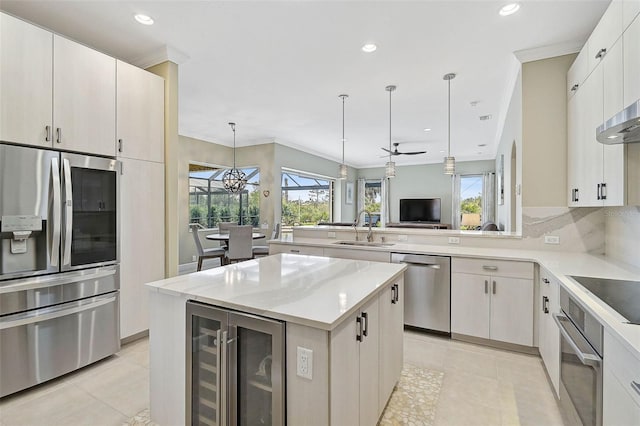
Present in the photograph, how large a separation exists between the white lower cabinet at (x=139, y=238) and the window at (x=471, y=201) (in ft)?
27.1

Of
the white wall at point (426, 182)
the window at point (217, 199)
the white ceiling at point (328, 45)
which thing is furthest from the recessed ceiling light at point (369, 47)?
the white wall at point (426, 182)

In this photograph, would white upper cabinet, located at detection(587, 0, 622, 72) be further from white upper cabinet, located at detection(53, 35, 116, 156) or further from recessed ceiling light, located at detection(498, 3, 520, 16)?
white upper cabinet, located at detection(53, 35, 116, 156)

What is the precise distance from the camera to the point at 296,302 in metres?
1.37

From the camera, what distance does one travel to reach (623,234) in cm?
238

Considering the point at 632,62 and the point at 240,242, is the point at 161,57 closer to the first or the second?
the point at 240,242

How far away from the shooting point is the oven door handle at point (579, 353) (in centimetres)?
128

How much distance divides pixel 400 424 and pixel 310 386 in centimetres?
101

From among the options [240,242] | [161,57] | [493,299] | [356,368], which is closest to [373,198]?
[240,242]

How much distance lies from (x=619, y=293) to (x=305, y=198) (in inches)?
293

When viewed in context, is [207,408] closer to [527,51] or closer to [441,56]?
[441,56]

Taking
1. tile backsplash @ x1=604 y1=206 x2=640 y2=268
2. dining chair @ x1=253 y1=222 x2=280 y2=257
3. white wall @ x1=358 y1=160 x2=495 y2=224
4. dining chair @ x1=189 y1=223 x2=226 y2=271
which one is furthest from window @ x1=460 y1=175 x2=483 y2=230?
dining chair @ x1=189 y1=223 x2=226 y2=271

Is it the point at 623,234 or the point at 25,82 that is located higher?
the point at 25,82

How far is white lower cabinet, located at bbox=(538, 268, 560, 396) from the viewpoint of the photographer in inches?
76.7

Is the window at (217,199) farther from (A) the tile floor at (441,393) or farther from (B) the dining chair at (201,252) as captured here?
(A) the tile floor at (441,393)
